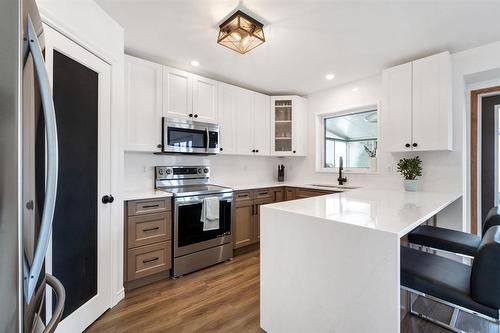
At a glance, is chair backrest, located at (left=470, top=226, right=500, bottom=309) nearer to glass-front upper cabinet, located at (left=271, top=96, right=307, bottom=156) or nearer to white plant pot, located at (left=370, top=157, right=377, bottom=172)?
white plant pot, located at (left=370, top=157, right=377, bottom=172)

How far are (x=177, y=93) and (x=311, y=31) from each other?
1.65 metres

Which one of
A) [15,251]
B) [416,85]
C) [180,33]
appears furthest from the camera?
[416,85]

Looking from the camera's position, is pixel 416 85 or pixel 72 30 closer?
pixel 72 30

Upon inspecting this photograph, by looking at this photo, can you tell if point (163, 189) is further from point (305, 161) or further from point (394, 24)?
point (394, 24)

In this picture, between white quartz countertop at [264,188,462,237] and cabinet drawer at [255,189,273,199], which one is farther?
cabinet drawer at [255,189,273,199]

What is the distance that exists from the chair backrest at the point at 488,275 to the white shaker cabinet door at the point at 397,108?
1.79 m

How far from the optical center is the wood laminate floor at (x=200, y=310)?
5.55 feet

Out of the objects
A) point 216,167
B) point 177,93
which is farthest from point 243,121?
point 177,93

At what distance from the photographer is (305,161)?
13.3ft

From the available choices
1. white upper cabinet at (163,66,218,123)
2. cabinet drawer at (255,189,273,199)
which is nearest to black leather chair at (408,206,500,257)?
cabinet drawer at (255,189,273,199)

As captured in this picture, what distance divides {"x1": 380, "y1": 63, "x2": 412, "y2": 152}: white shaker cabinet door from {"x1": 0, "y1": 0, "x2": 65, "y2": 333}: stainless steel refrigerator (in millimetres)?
3004

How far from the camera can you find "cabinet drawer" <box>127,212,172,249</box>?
7.22 feet

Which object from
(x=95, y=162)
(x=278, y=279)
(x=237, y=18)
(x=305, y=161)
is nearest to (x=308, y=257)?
(x=278, y=279)

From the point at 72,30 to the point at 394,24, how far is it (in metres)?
2.50
